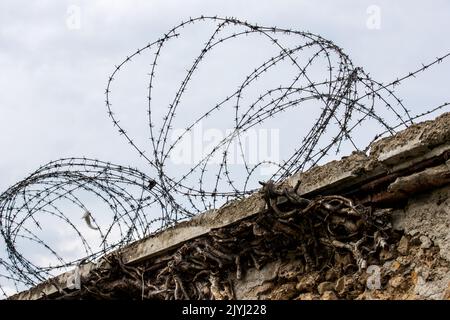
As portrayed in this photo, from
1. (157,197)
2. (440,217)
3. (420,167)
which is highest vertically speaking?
(157,197)

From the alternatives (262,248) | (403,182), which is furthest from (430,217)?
(262,248)

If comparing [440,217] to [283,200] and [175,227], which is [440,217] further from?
[175,227]

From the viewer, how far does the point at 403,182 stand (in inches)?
176

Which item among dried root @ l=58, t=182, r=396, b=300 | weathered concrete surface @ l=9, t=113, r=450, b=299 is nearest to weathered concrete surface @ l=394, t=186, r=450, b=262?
weathered concrete surface @ l=9, t=113, r=450, b=299

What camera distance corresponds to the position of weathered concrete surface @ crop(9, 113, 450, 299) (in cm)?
434

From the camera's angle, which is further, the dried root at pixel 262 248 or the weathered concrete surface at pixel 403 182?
the dried root at pixel 262 248

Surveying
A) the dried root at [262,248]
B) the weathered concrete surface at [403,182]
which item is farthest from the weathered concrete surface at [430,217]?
the dried root at [262,248]

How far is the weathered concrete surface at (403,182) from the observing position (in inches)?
171

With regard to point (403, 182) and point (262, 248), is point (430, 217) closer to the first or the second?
point (403, 182)

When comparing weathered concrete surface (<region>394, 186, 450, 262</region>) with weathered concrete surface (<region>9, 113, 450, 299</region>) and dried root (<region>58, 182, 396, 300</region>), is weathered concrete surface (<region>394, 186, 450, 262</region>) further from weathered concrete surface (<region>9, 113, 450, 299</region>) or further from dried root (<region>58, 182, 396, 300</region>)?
dried root (<region>58, 182, 396, 300</region>)

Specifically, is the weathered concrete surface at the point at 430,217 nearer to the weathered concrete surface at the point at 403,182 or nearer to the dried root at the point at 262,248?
the weathered concrete surface at the point at 403,182
